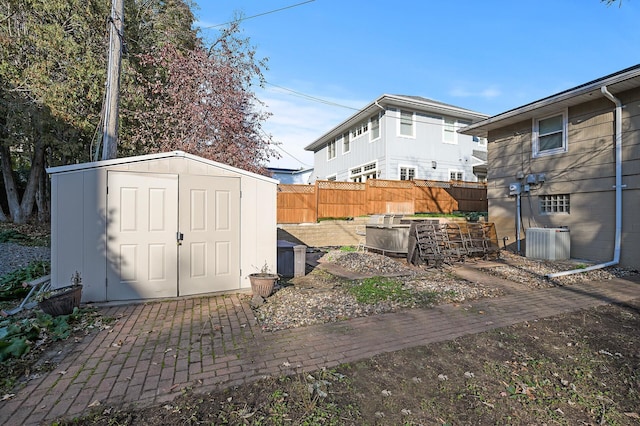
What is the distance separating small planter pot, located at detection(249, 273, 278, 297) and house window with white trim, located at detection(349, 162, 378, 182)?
13.6m

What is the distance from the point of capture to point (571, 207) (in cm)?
928

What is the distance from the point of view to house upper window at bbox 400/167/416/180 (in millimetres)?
17344

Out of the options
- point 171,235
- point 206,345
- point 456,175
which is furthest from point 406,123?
point 206,345

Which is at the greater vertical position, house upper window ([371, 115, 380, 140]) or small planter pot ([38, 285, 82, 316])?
house upper window ([371, 115, 380, 140])

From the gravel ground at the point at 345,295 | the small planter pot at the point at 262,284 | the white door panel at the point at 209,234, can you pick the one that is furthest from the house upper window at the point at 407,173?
the small planter pot at the point at 262,284

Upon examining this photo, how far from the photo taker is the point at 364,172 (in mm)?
19219

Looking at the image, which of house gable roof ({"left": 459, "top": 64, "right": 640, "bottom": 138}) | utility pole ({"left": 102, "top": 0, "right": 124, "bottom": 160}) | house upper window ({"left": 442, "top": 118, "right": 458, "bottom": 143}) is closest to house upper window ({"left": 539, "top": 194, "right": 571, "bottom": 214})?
house gable roof ({"left": 459, "top": 64, "right": 640, "bottom": 138})

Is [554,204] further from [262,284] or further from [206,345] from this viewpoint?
[206,345]

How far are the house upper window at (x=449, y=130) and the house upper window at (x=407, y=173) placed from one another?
2.93 m

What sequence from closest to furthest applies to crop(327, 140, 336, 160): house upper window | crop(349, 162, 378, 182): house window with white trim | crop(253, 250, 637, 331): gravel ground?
1. crop(253, 250, 637, 331): gravel ground
2. crop(349, 162, 378, 182): house window with white trim
3. crop(327, 140, 336, 160): house upper window

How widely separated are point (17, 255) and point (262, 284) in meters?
7.70

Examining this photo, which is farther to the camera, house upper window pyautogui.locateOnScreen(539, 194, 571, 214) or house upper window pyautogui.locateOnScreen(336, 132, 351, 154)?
house upper window pyautogui.locateOnScreen(336, 132, 351, 154)

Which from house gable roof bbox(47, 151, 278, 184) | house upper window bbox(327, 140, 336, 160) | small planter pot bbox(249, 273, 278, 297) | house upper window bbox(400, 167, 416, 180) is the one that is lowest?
small planter pot bbox(249, 273, 278, 297)

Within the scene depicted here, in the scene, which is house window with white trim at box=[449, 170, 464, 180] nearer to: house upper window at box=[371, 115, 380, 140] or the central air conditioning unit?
house upper window at box=[371, 115, 380, 140]
